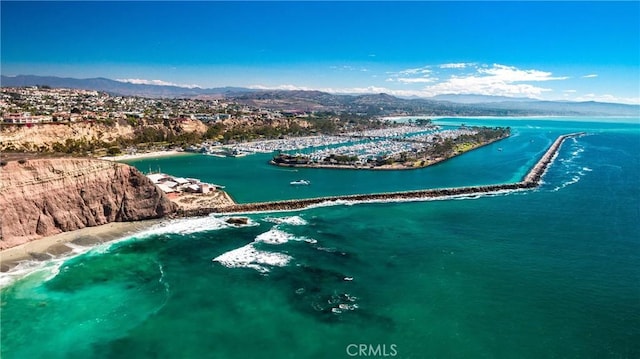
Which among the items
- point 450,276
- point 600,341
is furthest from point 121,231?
point 600,341

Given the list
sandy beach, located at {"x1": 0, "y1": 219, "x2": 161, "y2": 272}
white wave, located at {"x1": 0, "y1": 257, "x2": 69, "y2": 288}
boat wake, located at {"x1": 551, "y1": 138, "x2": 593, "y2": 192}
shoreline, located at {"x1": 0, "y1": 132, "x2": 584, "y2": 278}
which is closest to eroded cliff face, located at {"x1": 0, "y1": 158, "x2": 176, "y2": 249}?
sandy beach, located at {"x1": 0, "y1": 219, "x2": 161, "y2": 272}

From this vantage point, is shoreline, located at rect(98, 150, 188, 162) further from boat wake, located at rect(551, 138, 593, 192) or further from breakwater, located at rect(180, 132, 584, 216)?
boat wake, located at rect(551, 138, 593, 192)

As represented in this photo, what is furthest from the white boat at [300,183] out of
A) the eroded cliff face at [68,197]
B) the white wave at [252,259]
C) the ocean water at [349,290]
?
the white wave at [252,259]

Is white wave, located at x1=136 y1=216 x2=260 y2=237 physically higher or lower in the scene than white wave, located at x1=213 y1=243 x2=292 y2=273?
lower

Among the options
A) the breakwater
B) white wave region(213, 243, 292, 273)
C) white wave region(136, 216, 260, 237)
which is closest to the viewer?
white wave region(213, 243, 292, 273)

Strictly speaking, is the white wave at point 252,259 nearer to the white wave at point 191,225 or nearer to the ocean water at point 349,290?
the ocean water at point 349,290

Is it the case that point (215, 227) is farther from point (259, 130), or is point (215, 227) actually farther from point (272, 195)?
point (259, 130)
